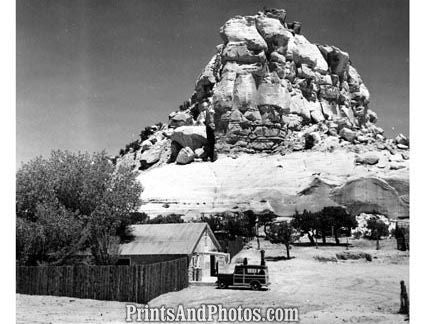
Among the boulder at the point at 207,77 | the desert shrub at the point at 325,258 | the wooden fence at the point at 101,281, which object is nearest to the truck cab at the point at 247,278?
the wooden fence at the point at 101,281

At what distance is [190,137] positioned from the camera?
338ft

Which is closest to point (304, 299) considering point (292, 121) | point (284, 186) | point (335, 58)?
point (284, 186)

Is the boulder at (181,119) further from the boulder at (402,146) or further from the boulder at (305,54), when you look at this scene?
the boulder at (402,146)

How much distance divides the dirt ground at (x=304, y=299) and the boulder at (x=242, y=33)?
77.1 metres

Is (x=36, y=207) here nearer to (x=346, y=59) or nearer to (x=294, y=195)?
(x=294, y=195)

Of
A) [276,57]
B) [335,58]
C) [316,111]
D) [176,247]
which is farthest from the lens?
[335,58]

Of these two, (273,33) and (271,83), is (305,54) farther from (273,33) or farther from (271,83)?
(271,83)

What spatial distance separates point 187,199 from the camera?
77.4 m

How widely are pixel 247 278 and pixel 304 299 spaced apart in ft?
12.2

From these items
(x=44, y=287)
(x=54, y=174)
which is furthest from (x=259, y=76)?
(x=44, y=287)

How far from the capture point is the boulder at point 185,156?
98938mm

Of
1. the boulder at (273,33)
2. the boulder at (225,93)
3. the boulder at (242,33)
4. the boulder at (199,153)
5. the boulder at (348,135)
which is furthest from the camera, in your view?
the boulder at (273,33)

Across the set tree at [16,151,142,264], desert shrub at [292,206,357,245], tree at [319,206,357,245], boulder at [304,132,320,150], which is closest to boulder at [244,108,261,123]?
boulder at [304,132,320,150]

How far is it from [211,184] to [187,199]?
7451 mm
